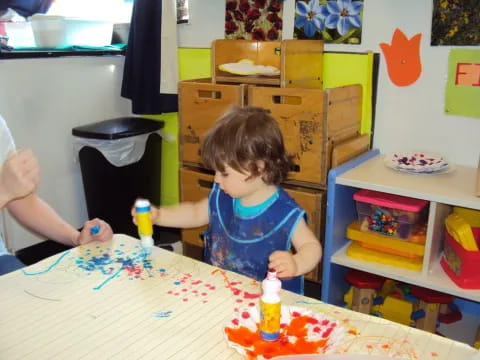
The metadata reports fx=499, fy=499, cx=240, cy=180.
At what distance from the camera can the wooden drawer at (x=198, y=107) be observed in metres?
2.03

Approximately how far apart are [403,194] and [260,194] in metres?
0.57

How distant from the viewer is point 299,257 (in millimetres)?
1129

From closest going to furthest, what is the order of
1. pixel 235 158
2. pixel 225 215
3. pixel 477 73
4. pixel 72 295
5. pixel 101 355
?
pixel 101 355
pixel 72 295
pixel 235 158
pixel 225 215
pixel 477 73

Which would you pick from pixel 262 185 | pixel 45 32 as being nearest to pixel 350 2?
pixel 262 185

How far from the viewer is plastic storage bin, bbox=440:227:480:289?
61.1 inches

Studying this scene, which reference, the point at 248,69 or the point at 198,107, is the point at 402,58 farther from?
the point at 198,107

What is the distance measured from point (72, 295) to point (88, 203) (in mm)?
1559

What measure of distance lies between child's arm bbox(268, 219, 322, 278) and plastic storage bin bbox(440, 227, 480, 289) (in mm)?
638

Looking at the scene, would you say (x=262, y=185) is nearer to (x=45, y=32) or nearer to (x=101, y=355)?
(x=101, y=355)

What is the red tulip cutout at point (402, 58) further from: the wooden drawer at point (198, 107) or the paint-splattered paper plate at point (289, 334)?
the paint-splattered paper plate at point (289, 334)

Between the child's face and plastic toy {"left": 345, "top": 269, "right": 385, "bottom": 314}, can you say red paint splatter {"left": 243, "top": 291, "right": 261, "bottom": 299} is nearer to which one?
the child's face

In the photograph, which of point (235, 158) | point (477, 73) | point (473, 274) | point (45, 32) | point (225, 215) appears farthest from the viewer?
point (45, 32)

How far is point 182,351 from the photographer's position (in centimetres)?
81

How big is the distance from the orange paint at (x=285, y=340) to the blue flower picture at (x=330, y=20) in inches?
58.3
